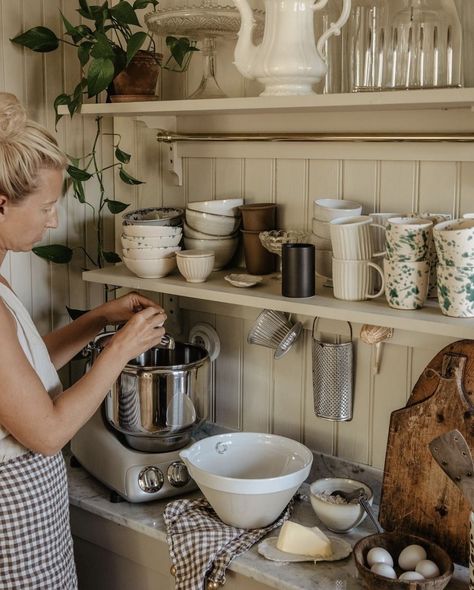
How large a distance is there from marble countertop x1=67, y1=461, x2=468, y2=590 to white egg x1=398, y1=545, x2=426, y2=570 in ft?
0.27

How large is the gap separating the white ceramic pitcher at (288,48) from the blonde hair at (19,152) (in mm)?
447

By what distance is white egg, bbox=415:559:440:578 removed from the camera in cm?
157

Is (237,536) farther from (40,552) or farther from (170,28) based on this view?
(170,28)

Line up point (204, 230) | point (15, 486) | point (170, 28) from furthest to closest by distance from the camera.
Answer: point (204, 230), point (170, 28), point (15, 486)

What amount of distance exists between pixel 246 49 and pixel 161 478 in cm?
97

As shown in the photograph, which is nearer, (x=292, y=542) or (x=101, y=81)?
(x=292, y=542)

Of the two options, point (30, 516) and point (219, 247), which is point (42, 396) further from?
point (219, 247)

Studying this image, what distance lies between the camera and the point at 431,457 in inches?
67.9

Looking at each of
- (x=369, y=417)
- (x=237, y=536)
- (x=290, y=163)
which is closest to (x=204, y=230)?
(x=290, y=163)

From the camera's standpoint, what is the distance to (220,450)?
199 centimetres

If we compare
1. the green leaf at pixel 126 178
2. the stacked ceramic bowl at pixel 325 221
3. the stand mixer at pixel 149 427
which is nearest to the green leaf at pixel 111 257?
the green leaf at pixel 126 178

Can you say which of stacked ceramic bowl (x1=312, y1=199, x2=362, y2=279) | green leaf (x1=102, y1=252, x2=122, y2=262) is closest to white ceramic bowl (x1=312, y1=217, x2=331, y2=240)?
stacked ceramic bowl (x1=312, y1=199, x2=362, y2=279)

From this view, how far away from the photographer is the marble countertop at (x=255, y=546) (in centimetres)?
166

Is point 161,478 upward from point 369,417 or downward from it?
downward
